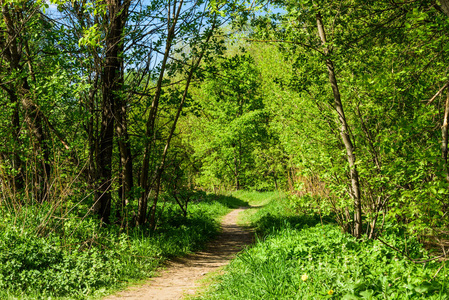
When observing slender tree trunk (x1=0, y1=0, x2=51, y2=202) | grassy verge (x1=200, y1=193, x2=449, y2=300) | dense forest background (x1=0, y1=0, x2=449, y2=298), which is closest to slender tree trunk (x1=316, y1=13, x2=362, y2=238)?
Answer: dense forest background (x1=0, y1=0, x2=449, y2=298)

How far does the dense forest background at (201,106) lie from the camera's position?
4465 mm

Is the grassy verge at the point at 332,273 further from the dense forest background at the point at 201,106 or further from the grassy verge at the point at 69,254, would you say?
the grassy verge at the point at 69,254

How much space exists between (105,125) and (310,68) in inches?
A: 182

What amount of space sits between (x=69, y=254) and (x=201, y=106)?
14.3ft

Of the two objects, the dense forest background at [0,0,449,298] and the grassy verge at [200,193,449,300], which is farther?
the dense forest background at [0,0,449,298]

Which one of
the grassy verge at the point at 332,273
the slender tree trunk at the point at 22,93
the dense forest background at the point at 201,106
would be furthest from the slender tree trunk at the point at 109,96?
the grassy verge at the point at 332,273

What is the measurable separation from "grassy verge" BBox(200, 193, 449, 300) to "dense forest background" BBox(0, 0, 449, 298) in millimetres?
480

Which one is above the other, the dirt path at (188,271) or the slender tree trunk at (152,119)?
the slender tree trunk at (152,119)

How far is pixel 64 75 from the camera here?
245 inches

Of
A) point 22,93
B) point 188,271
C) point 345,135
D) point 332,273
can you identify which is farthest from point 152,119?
point 332,273

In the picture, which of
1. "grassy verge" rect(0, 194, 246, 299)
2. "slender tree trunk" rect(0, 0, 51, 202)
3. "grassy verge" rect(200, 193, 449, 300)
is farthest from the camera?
"slender tree trunk" rect(0, 0, 51, 202)

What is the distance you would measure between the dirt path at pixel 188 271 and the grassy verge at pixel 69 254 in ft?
0.90

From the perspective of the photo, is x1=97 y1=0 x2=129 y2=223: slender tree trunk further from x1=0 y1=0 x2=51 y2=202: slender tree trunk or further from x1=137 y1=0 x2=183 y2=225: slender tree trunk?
x1=0 y1=0 x2=51 y2=202: slender tree trunk

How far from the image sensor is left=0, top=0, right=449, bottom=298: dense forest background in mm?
4465
